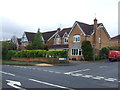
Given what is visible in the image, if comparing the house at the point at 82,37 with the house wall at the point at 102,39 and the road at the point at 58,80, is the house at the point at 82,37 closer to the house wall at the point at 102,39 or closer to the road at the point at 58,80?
the house wall at the point at 102,39

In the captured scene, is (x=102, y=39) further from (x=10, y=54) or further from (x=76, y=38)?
(x=10, y=54)

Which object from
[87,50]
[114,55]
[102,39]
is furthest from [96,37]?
[114,55]

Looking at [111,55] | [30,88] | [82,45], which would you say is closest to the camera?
[30,88]

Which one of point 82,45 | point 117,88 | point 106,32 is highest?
point 106,32

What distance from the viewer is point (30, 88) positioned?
7.89 m

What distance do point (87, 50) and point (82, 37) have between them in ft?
12.1

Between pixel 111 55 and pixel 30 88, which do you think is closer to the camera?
pixel 30 88

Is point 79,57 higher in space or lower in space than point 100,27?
lower

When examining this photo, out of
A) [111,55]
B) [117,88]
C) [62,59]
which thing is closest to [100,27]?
[111,55]

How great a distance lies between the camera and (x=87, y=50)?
31234mm

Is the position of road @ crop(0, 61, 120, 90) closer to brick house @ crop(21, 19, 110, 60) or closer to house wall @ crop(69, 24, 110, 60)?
brick house @ crop(21, 19, 110, 60)

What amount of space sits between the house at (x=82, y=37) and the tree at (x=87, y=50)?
175 centimetres

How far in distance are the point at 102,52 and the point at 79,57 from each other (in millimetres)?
5976

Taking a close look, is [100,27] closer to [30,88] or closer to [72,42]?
[72,42]
